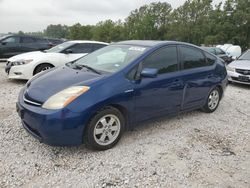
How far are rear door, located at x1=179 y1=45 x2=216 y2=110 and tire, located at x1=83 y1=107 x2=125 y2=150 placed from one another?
1.55 m

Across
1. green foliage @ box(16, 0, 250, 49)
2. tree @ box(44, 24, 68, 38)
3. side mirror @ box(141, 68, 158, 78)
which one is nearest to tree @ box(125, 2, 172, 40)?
green foliage @ box(16, 0, 250, 49)

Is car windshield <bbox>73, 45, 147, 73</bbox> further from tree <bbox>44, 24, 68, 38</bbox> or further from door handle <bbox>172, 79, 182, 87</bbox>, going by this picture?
tree <bbox>44, 24, 68, 38</bbox>

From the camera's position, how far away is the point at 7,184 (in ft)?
9.23

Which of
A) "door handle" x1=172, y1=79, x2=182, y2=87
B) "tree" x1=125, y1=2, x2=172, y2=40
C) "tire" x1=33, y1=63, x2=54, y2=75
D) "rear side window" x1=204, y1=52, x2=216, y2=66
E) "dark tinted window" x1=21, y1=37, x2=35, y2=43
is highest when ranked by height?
"tree" x1=125, y1=2, x2=172, y2=40

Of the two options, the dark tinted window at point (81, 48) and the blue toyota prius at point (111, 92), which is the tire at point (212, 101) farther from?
the dark tinted window at point (81, 48)

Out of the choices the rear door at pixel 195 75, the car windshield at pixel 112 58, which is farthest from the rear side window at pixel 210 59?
the car windshield at pixel 112 58

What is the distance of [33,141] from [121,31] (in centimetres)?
4962

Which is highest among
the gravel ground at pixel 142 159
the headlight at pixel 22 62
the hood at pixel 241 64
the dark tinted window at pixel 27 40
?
the dark tinted window at pixel 27 40

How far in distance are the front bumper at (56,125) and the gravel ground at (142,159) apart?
290mm

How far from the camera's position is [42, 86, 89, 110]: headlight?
320 centimetres

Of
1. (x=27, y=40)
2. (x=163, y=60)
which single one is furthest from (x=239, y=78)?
(x=27, y=40)

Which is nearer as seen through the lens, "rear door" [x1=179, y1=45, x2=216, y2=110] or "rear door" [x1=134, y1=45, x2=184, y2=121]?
"rear door" [x1=134, y1=45, x2=184, y2=121]

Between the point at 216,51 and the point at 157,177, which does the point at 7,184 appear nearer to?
the point at 157,177

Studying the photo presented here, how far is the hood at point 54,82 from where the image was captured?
341cm
